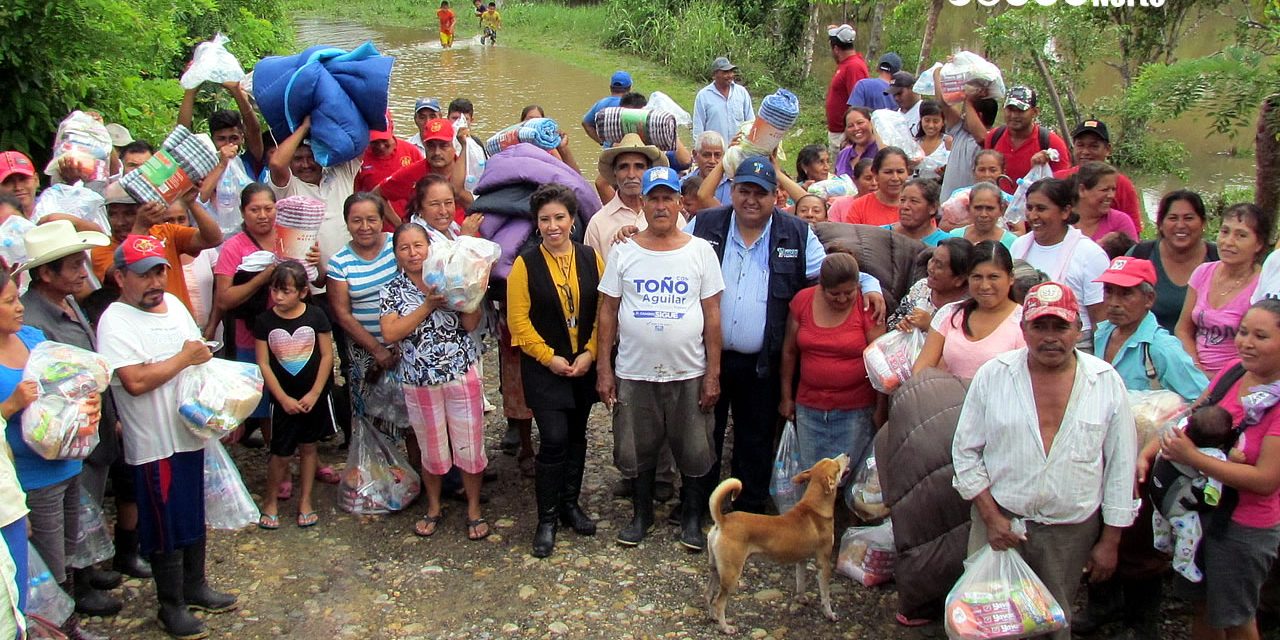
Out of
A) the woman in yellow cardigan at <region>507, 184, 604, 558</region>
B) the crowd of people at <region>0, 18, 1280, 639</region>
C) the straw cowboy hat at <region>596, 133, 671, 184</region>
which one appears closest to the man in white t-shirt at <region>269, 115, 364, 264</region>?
the crowd of people at <region>0, 18, 1280, 639</region>

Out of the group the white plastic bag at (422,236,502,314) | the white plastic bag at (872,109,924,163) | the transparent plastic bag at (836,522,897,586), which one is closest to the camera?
the transparent plastic bag at (836,522,897,586)

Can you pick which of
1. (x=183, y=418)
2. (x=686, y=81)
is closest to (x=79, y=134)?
(x=183, y=418)

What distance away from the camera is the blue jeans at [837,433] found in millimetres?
5191

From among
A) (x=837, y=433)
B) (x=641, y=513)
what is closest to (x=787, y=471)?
(x=837, y=433)

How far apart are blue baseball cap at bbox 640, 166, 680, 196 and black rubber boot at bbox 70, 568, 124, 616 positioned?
3059 mm

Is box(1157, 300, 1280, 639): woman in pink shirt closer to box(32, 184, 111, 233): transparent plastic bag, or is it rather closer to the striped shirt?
the striped shirt

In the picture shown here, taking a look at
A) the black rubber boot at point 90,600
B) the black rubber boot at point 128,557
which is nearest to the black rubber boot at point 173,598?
the black rubber boot at point 90,600

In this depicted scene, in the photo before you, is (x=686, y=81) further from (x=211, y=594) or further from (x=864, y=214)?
(x=211, y=594)

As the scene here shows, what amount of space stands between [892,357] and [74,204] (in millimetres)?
4036

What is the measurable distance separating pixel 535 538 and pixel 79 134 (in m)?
3.37

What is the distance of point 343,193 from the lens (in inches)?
244

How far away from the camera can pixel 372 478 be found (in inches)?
224

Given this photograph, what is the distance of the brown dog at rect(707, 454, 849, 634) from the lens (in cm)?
453

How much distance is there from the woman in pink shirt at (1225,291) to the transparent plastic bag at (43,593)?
482cm
